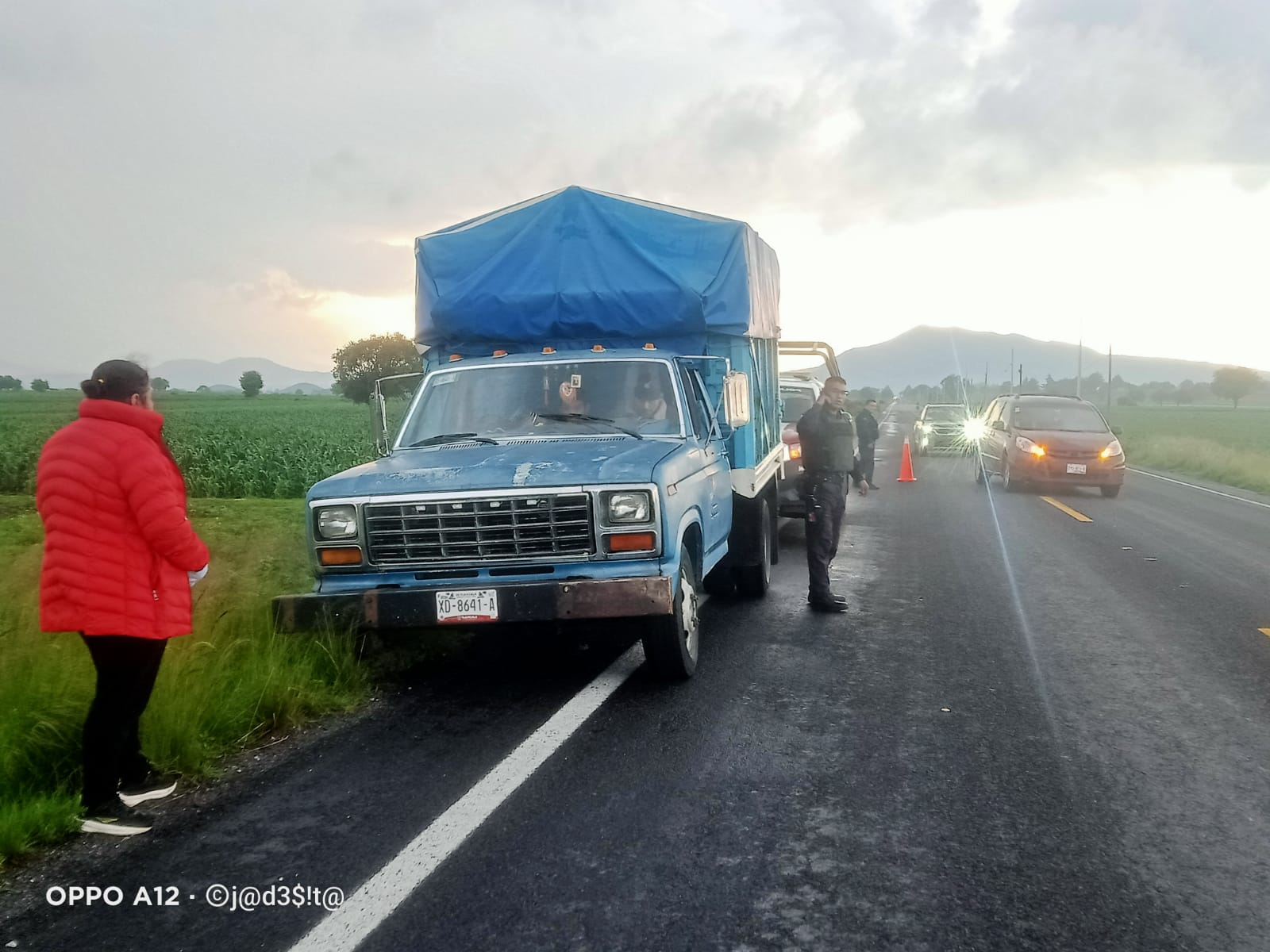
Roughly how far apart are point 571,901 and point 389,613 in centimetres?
244

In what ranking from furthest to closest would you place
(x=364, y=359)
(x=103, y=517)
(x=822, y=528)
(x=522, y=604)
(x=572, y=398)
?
(x=364, y=359) < (x=822, y=528) < (x=572, y=398) < (x=522, y=604) < (x=103, y=517)

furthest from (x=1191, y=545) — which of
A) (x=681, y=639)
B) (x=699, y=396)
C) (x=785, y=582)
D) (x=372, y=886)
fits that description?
(x=372, y=886)

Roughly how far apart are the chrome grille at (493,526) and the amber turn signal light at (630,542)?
11 centimetres

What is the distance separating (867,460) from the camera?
62.9 ft

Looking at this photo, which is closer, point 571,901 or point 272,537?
point 571,901

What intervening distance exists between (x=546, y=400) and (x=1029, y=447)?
13633mm

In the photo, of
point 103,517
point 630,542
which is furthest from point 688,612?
point 103,517

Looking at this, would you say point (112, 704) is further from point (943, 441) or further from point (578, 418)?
point (943, 441)

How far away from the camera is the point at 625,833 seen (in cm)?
393

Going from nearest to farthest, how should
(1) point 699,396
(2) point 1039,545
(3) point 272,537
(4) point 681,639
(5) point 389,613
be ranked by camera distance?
(5) point 389,613
(4) point 681,639
(1) point 699,396
(3) point 272,537
(2) point 1039,545

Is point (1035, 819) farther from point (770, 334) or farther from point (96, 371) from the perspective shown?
point (770, 334)

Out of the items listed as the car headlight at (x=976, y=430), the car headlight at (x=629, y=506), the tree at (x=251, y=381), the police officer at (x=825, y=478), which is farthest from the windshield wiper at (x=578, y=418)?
the tree at (x=251, y=381)

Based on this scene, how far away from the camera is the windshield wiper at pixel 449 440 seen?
6.67 meters

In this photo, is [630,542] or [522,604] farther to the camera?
[630,542]
